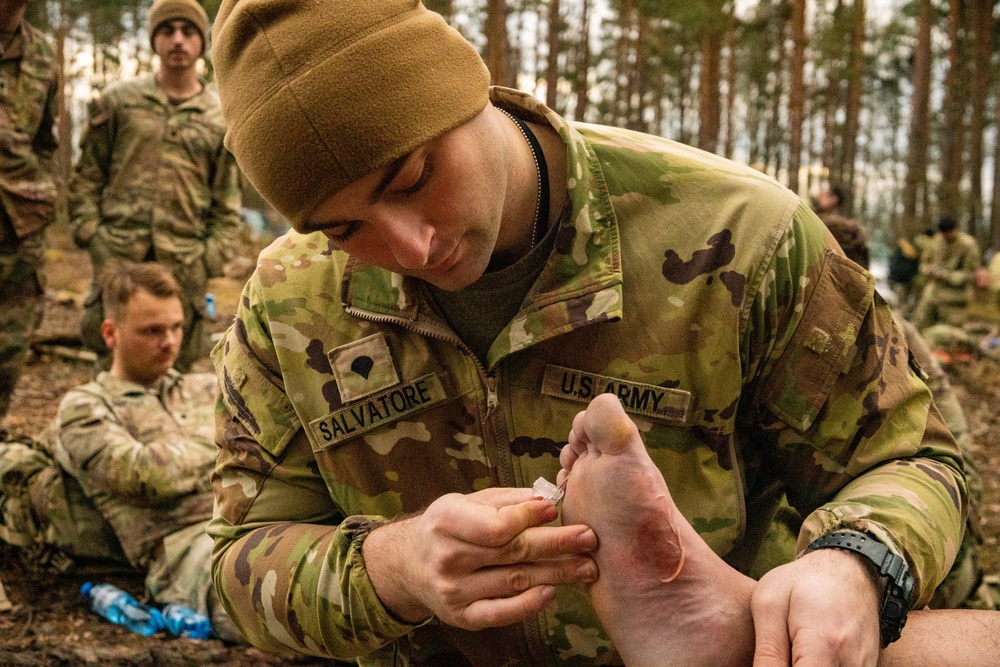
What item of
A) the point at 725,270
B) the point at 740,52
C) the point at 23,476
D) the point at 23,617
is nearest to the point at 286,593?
the point at 725,270

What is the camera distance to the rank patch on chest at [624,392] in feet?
5.42

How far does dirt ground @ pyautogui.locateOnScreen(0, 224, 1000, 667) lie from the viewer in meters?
3.03

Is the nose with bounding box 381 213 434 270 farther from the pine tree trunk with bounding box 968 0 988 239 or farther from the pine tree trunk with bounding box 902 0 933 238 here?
the pine tree trunk with bounding box 968 0 988 239

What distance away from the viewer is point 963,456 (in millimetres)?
2633

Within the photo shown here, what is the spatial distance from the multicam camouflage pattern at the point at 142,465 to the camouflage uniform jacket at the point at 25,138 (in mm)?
1275

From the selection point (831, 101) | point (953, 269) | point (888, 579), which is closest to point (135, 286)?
point (888, 579)

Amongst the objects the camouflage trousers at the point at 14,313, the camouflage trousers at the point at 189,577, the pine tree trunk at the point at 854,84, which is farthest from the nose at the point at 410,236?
the pine tree trunk at the point at 854,84

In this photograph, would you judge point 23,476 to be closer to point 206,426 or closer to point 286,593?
point 206,426

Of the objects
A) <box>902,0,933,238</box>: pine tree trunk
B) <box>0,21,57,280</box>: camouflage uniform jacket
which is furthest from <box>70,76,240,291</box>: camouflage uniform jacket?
<box>902,0,933,238</box>: pine tree trunk

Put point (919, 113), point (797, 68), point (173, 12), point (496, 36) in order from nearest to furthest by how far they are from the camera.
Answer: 1. point (173, 12)
2. point (496, 36)
3. point (797, 68)
4. point (919, 113)

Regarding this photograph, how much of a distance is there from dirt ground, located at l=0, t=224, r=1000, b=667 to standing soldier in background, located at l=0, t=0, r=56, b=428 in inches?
46.2

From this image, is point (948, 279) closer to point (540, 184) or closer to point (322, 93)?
point (540, 184)

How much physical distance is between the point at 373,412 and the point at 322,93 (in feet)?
1.97

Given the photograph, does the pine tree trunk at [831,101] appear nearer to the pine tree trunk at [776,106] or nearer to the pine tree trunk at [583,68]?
the pine tree trunk at [776,106]
